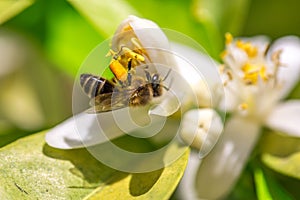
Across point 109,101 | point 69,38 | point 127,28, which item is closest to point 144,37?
point 127,28

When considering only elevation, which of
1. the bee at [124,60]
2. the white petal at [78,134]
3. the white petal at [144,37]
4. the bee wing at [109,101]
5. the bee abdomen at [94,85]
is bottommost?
the white petal at [78,134]

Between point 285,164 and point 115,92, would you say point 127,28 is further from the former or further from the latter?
point 285,164

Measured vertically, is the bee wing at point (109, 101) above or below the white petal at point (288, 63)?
above

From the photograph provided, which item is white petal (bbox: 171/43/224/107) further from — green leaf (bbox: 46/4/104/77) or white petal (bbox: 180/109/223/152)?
green leaf (bbox: 46/4/104/77)

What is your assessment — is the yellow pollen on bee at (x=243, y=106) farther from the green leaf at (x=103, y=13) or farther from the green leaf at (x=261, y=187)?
the green leaf at (x=103, y=13)

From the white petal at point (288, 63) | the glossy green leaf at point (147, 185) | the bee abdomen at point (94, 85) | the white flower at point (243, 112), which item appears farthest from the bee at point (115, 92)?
the white petal at point (288, 63)

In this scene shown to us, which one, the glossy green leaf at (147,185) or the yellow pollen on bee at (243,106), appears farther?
the yellow pollen on bee at (243,106)
